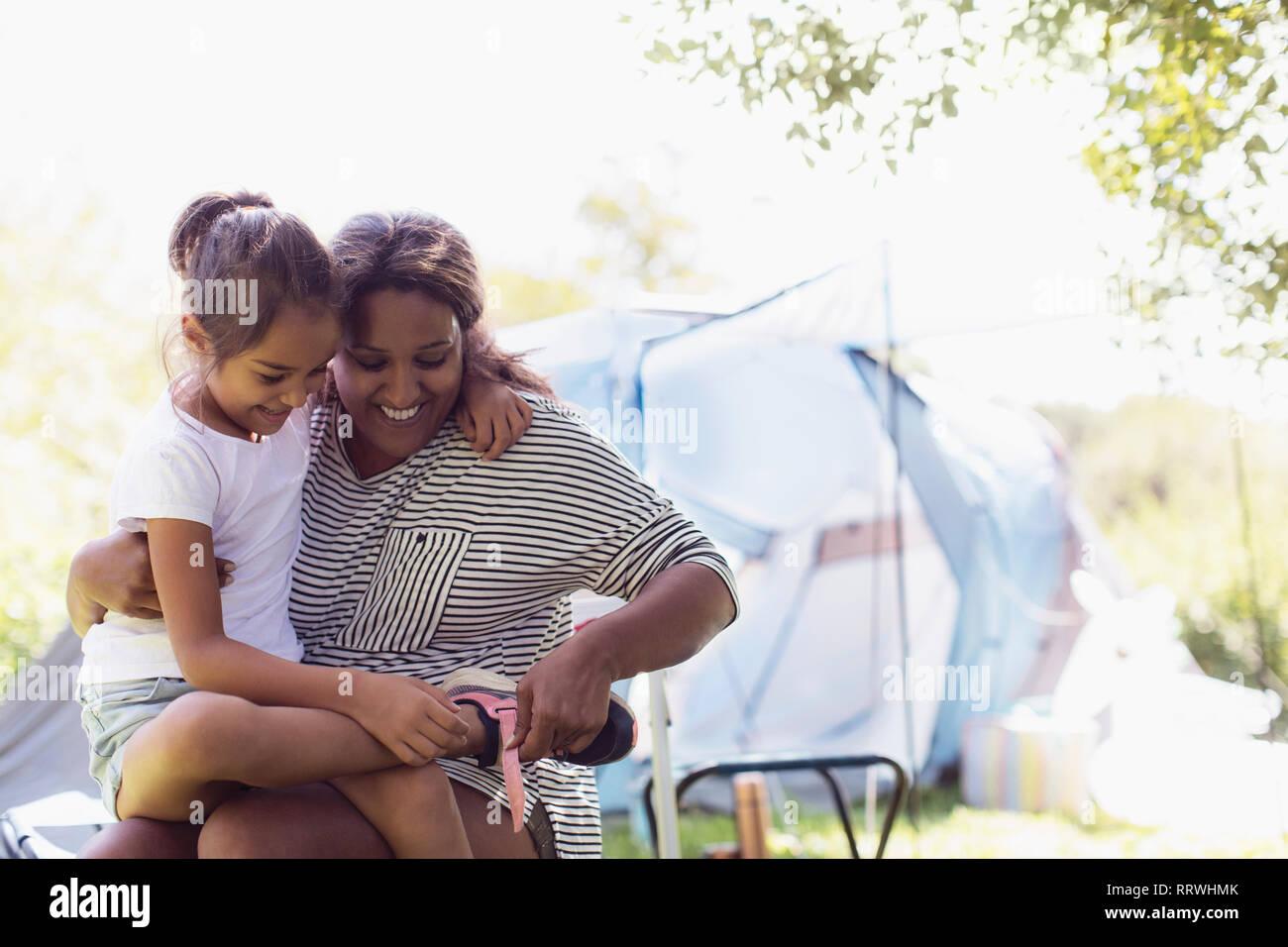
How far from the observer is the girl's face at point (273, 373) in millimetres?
1089

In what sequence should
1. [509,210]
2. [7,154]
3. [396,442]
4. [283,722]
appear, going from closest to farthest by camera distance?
[283,722]
[396,442]
[7,154]
[509,210]

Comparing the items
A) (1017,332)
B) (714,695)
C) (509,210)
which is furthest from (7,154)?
(1017,332)

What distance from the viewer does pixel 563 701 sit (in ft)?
3.26

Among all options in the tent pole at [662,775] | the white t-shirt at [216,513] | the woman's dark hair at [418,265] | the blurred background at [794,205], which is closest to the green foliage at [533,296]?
the blurred background at [794,205]

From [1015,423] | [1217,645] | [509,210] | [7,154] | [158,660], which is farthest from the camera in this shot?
[509,210]

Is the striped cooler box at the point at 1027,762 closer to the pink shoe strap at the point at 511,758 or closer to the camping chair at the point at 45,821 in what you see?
the camping chair at the point at 45,821

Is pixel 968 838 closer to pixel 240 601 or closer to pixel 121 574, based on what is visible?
pixel 240 601

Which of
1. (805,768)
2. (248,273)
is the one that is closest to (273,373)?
(248,273)

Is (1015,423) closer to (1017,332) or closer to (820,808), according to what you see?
(1017,332)

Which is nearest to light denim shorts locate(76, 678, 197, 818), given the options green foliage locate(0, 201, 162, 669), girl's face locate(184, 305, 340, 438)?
girl's face locate(184, 305, 340, 438)

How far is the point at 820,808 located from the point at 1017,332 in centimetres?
206

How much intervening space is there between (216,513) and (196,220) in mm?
319

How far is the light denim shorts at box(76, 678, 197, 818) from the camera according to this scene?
105 cm

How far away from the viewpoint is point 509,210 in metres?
9.62
